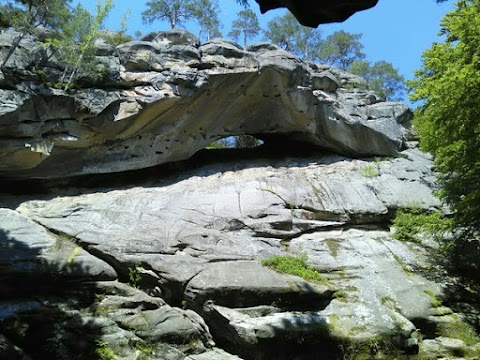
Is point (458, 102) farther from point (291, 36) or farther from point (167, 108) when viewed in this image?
point (291, 36)

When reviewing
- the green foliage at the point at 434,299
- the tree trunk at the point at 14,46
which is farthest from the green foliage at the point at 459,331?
the tree trunk at the point at 14,46

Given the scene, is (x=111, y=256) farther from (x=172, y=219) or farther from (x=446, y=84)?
(x=446, y=84)

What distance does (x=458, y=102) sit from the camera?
9750 millimetres

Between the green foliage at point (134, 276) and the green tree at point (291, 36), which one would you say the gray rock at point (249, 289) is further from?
the green tree at point (291, 36)

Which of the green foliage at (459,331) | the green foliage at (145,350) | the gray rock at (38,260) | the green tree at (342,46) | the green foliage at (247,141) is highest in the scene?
the green tree at (342,46)

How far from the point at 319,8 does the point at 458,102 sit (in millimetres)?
8315

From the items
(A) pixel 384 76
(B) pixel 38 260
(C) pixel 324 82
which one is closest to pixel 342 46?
(A) pixel 384 76

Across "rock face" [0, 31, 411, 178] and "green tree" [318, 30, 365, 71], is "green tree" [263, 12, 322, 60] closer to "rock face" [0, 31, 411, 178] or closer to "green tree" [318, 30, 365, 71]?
"green tree" [318, 30, 365, 71]

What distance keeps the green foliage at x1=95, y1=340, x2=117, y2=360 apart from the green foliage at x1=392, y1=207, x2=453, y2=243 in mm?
8663

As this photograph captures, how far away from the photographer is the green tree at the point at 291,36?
2766cm

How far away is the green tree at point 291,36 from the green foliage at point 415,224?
16525 millimetres

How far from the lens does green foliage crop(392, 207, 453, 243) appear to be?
1245 centimetres

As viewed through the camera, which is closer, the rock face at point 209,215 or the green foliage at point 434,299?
the rock face at point 209,215

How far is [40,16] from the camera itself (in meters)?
14.4
